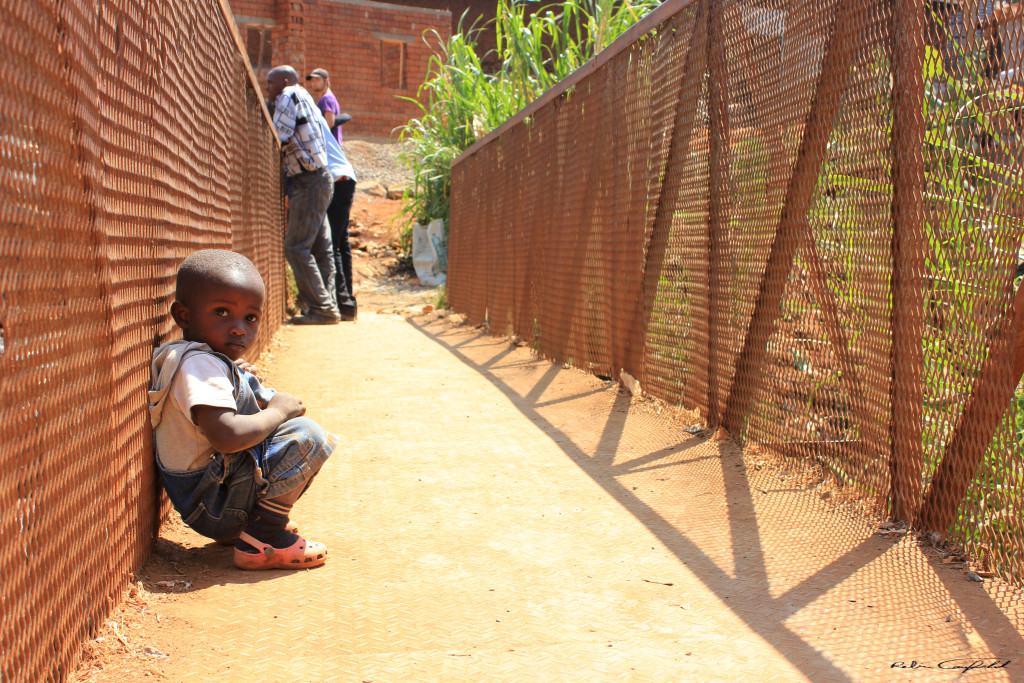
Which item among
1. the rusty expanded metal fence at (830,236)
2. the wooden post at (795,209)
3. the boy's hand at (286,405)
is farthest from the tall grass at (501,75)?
the boy's hand at (286,405)

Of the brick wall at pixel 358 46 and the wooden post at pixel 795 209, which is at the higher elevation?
the brick wall at pixel 358 46

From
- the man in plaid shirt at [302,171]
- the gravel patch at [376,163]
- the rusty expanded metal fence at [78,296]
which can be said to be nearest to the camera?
the rusty expanded metal fence at [78,296]

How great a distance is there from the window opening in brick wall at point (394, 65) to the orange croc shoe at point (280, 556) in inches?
722

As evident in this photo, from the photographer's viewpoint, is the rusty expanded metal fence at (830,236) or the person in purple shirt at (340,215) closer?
the rusty expanded metal fence at (830,236)

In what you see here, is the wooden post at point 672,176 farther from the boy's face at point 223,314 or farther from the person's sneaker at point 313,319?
the person's sneaker at point 313,319

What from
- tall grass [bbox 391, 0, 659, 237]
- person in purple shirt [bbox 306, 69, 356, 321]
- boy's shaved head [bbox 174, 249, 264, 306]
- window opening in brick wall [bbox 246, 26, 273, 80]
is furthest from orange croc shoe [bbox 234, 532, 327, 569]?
window opening in brick wall [bbox 246, 26, 273, 80]

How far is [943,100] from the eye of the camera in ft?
7.91

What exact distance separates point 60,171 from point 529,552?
1.59m

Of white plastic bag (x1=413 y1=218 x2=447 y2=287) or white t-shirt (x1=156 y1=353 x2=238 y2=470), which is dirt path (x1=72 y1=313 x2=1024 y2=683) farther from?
white plastic bag (x1=413 y1=218 x2=447 y2=287)

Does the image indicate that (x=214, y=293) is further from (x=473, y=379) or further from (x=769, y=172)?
(x=473, y=379)

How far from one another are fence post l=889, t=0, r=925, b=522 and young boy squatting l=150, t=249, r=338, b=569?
5.58 feet

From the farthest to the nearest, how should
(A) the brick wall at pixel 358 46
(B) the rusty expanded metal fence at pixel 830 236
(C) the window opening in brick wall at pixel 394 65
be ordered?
(C) the window opening in brick wall at pixel 394 65
(A) the brick wall at pixel 358 46
(B) the rusty expanded metal fence at pixel 830 236

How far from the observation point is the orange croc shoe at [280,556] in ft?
7.80

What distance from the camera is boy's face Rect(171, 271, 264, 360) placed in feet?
7.75
